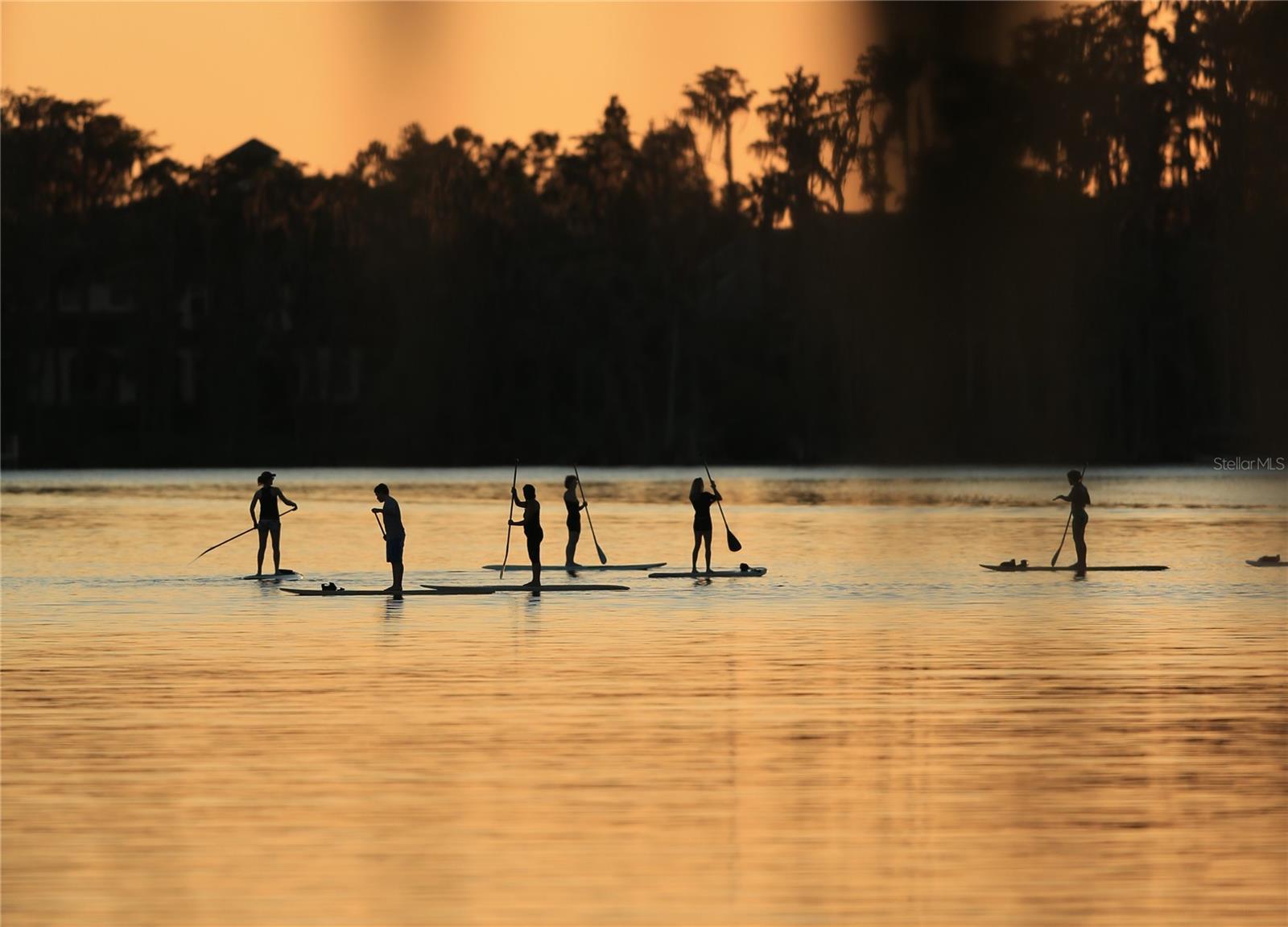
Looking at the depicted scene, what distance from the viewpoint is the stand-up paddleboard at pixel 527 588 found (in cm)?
3170

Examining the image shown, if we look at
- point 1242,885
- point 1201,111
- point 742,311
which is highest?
point 1201,111

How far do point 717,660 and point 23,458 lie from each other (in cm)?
8676

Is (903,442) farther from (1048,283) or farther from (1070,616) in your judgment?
(1070,616)

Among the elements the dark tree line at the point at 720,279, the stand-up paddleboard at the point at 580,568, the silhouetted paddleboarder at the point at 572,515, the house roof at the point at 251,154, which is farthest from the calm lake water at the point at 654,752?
the house roof at the point at 251,154

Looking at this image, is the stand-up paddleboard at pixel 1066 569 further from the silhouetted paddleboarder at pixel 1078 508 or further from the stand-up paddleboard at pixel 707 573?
the stand-up paddleboard at pixel 707 573

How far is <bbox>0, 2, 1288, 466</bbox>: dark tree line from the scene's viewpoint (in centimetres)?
9494

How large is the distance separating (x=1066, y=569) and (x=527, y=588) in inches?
327

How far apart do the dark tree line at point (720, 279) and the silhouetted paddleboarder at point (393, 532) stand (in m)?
65.7

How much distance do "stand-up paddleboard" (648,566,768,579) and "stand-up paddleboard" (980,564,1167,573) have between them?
338 cm

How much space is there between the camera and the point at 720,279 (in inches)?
4427

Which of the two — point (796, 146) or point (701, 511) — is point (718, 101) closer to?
point (796, 146)

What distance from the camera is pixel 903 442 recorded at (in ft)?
329

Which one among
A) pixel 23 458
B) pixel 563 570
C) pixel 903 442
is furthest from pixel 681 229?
pixel 563 570

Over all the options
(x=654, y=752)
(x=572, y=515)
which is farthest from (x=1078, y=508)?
(x=654, y=752)
